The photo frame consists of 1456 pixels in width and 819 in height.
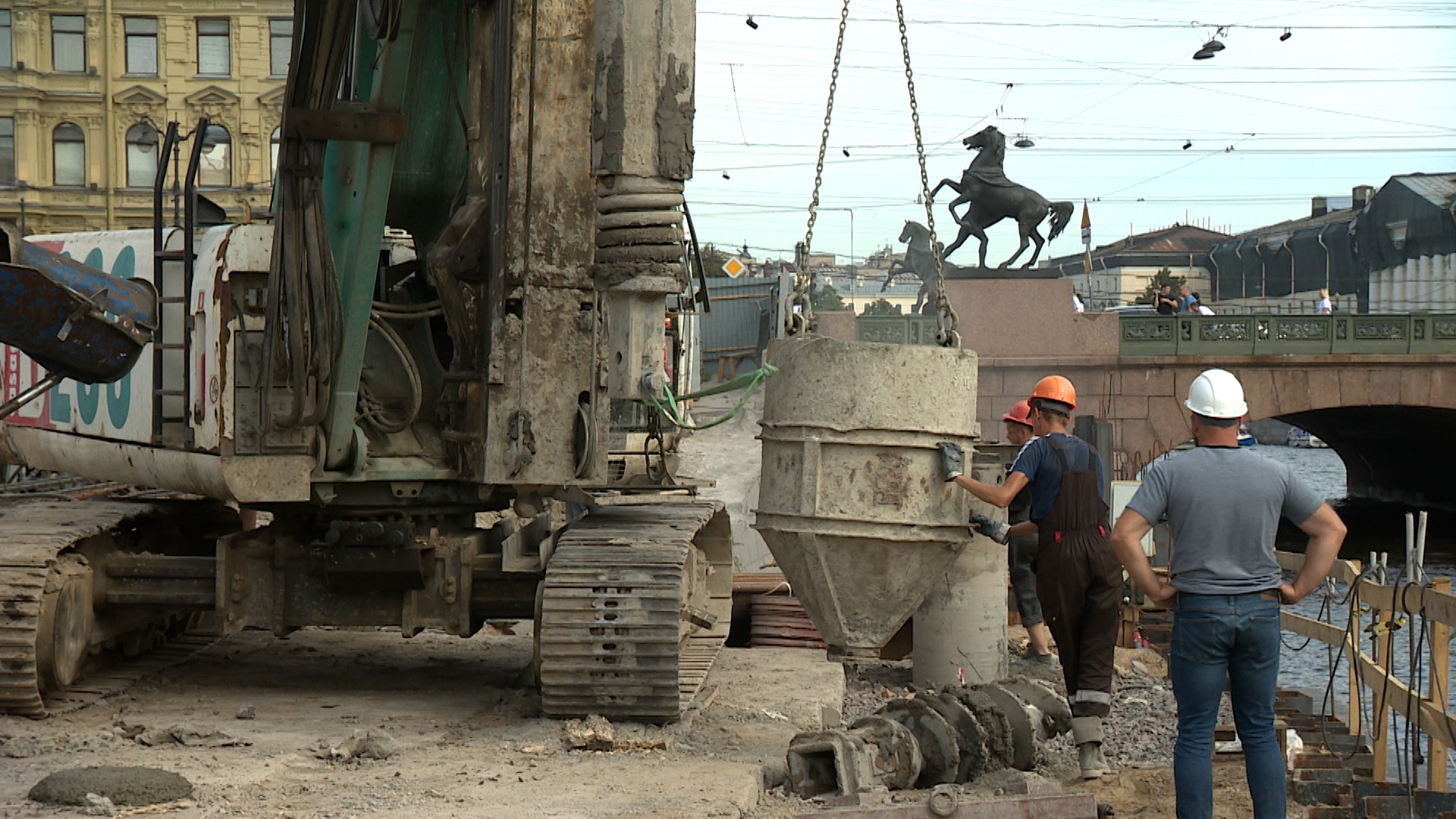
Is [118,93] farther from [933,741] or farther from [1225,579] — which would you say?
[1225,579]

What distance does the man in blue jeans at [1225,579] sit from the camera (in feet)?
19.3

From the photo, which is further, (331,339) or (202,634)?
(202,634)

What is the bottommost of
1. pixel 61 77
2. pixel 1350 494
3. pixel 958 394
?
pixel 1350 494

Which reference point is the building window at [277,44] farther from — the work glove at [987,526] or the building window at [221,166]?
the work glove at [987,526]

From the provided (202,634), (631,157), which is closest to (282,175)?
(631,157)

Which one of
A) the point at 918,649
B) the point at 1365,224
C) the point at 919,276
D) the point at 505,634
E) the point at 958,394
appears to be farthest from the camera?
the point at 1365,224

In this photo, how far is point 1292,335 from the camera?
3122 cm

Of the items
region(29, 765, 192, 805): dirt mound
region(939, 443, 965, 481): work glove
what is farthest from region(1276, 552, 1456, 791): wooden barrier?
region(29, 765, 192, 805): dirt mound

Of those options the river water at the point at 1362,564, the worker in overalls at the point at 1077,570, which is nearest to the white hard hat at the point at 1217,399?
the river water at the point at 1362,564

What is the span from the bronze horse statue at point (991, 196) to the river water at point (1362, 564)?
6374 mm

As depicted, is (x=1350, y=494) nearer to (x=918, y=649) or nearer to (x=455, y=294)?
(x=918, y=649)

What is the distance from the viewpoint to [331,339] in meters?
7.54

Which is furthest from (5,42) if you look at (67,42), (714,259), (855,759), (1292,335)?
(855,759)

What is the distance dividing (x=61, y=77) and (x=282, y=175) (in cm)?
4411
